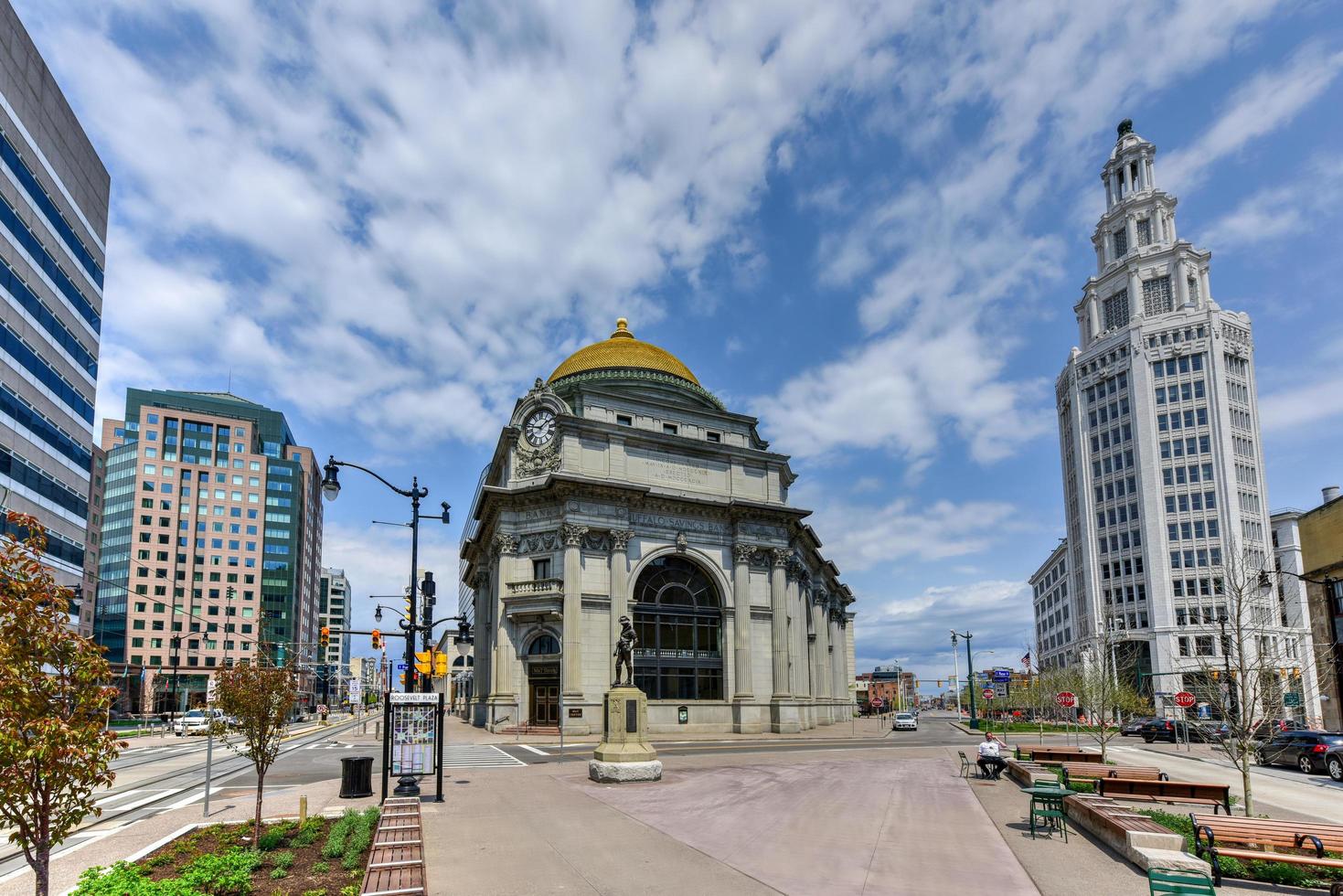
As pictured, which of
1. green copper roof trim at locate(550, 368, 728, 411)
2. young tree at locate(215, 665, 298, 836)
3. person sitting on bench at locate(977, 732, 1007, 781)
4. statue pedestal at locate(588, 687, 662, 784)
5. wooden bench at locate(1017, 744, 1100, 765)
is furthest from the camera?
green copper roof trim at locate(550, 368, 728, 411)

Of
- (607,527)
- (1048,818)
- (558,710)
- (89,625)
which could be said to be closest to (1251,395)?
(607,527)

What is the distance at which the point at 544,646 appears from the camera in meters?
52.1

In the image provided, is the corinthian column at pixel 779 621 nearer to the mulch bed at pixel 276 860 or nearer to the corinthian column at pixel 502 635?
the corinthian column at pixel 502 635

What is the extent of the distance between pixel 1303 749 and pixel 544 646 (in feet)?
126

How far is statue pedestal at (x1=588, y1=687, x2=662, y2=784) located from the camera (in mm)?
22641

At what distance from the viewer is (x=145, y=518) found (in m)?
127

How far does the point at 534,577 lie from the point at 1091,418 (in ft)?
252

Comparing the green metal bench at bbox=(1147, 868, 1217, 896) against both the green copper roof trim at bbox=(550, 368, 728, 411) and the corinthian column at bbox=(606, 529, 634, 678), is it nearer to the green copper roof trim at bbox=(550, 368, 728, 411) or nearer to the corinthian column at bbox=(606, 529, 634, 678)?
the corinthian column at bbox=(606, 529, 634, 678)

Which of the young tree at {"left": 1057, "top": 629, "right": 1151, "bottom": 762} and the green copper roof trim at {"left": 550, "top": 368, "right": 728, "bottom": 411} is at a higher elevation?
the green copper roof trim at {"left": 550, "top": 368, "right": 728, "bottom": 411}

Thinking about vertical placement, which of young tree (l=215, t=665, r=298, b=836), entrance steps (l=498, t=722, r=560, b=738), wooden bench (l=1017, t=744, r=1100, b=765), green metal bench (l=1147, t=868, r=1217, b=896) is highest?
young tree (l=215, t=665, r=298, b=836)

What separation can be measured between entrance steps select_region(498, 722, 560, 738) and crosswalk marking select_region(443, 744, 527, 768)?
8.95 metres

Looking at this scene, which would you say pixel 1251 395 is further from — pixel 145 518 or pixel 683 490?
pixel 145 518

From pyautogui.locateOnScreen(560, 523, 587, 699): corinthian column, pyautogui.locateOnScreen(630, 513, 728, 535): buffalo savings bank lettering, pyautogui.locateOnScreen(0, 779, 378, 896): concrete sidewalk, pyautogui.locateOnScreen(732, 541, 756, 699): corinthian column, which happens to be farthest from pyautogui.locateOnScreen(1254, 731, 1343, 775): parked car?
pyautogui.locateOnScreen(560, 523, 587, 699): corinthian column

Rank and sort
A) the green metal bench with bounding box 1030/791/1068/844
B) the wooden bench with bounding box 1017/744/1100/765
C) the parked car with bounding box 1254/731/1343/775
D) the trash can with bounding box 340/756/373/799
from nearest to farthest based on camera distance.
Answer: the green metal bench with bounding box 1030/791/1068/844 → the trash can with bounding box 340/756/373/799 → the wooden bench with bounding box 1017/744/1100/765 → the parked car with bounding box 1254/731/1343/775
